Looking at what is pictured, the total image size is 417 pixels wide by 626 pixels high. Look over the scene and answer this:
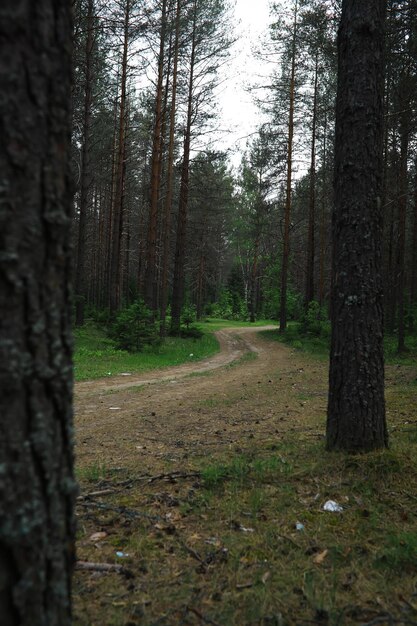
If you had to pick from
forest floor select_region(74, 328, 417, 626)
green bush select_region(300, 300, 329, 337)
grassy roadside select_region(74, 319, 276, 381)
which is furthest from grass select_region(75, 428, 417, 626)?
green bush select_region(300, 300, 329, 337)

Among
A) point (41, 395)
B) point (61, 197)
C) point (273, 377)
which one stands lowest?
point (273, 377)

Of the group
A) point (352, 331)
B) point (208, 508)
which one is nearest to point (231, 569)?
point (208, 508)

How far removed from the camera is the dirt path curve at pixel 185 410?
4.84 m

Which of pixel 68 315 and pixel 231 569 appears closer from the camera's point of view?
pixel 68 315

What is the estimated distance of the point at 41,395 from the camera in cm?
135

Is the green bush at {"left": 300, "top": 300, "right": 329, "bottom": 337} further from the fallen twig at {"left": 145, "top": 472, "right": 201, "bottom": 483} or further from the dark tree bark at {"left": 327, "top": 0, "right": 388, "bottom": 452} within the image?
the fallen twig at {"left": 145, "top": 472, "right": 201, "bottom": 483}

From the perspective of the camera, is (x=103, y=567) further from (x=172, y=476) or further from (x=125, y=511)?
(x=172, y=476)

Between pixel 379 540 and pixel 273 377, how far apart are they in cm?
863

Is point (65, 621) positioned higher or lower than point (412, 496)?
higher

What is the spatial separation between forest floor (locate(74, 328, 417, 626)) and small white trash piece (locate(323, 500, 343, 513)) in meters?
0.04

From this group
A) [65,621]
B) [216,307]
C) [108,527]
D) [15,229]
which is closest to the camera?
[15,229]

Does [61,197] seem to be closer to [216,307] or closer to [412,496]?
[412,496]

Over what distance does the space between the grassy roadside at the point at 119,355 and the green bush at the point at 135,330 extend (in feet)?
1.05

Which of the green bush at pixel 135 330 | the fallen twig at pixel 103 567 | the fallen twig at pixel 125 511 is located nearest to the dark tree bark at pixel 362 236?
the fallen twig at pixel 125 511
